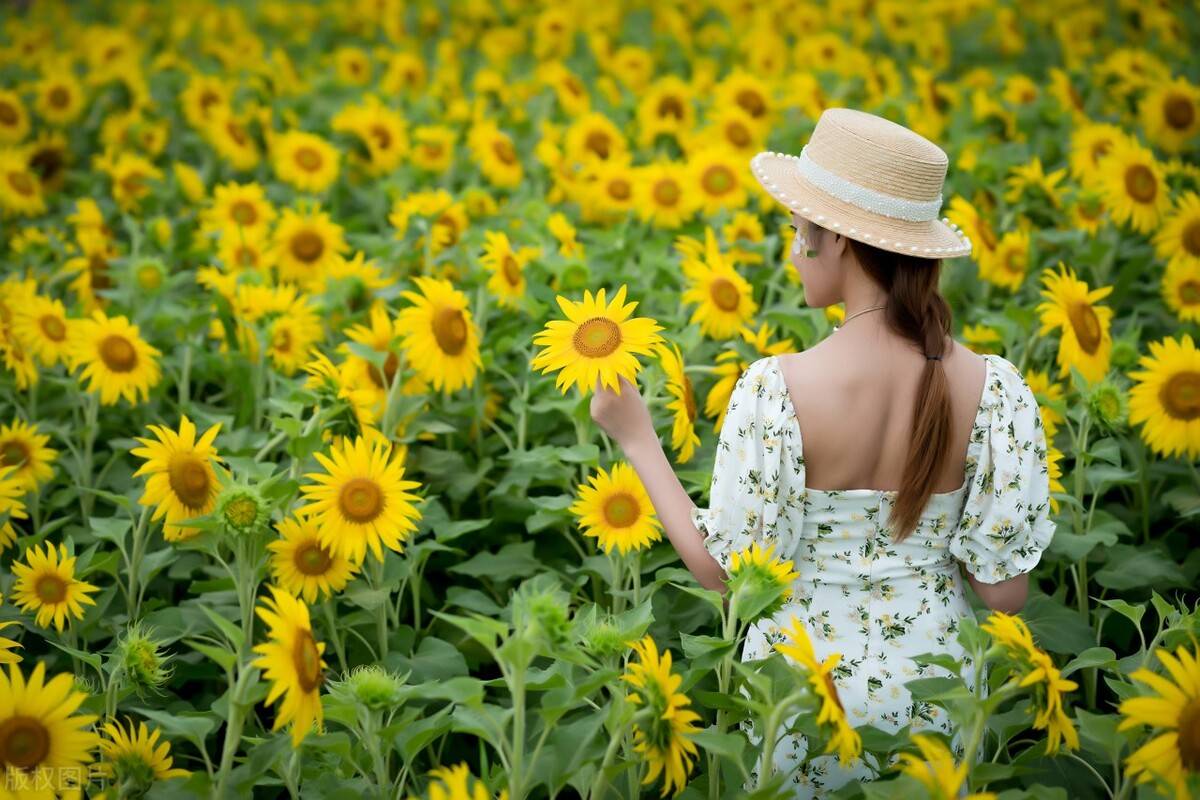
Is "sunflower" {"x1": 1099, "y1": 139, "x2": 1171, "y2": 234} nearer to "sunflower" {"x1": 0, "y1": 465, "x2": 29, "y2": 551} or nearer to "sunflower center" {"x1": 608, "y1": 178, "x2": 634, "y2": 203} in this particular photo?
"sunflower center" {"x1": 608, "y1": 178, "x2": 634, "y2": 203}

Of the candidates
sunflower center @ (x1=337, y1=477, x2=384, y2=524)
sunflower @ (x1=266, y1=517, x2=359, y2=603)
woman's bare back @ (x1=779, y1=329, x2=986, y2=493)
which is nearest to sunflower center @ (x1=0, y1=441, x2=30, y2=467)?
sunflower @ (x1=266, y1=517, x2=359, y2=603)

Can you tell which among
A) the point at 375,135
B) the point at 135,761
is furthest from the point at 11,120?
Answer: the point at 135,761

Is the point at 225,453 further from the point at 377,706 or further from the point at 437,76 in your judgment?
the point at 437,76

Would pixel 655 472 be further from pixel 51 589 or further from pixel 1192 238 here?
pixel 1192 238

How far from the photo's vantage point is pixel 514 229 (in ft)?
13.4

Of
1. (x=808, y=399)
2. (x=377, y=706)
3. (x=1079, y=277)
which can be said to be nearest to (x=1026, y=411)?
(x=808, y=399)

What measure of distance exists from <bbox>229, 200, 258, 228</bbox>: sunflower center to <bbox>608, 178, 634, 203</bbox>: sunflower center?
1309 mm

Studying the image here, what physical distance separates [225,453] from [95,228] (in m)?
1.83

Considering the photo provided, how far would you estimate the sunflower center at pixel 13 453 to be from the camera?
291cm

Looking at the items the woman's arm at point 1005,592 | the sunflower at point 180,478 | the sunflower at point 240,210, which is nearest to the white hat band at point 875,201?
the woman's arm at point 1005,592

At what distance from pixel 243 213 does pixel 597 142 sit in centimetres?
150

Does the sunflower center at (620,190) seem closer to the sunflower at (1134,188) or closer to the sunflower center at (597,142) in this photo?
the sunflower center at (597,142)

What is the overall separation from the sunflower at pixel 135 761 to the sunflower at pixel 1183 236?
3.07 metres

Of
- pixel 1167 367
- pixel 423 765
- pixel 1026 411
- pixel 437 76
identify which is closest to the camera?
pixel 1026 411
